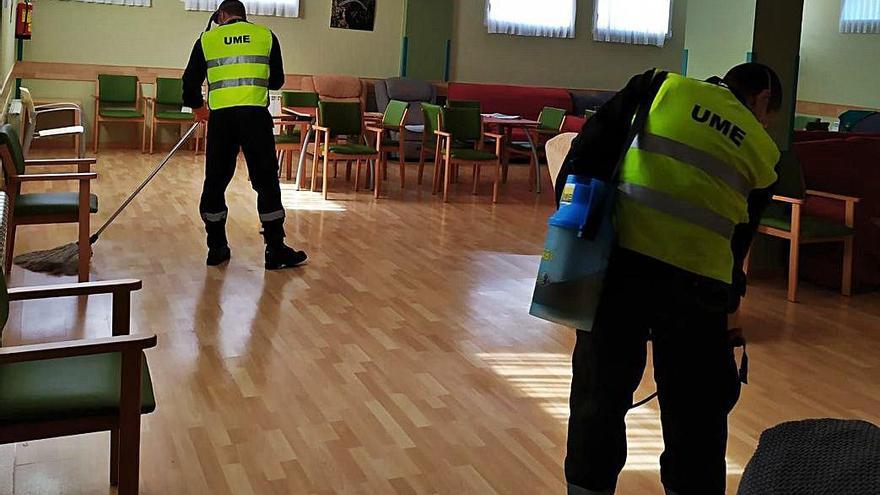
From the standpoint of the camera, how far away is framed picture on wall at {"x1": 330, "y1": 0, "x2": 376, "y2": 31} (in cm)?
1217

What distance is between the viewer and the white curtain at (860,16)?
39.7 feet

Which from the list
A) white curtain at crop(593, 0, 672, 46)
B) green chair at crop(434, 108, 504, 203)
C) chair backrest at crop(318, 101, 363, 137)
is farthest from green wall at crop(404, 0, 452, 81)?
chair backrest at crop(318, 101, 363, 137)

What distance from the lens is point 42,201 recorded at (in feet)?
16.3

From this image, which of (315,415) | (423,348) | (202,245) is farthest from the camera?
(202,245)

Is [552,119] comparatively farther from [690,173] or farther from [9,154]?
[690,173]

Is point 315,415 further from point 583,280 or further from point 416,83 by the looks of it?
point 416,83

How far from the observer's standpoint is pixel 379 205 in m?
8.38

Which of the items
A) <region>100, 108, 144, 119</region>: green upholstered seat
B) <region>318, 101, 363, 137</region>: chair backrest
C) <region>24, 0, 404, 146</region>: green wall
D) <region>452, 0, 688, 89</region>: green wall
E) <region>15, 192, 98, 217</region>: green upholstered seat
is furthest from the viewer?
<region>452, 0, 688, 89</region>: green wall

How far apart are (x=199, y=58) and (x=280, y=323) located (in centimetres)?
188

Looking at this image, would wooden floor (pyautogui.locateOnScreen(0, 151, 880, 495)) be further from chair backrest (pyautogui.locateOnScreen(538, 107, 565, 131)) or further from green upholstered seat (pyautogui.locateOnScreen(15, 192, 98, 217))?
chair backrest (pyautogui.locateOnScreen(538, 107, 565, 131))

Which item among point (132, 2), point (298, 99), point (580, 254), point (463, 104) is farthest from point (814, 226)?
point (132, 2)

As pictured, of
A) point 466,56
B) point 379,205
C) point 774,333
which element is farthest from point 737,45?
point 774,333

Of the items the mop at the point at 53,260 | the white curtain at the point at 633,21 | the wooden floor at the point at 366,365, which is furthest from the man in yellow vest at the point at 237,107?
the white curtain at the point at 633,21

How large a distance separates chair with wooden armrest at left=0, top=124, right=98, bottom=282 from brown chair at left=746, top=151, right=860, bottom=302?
3760 millimetres
